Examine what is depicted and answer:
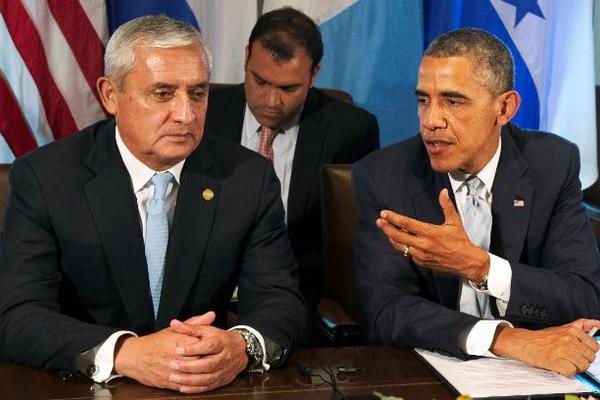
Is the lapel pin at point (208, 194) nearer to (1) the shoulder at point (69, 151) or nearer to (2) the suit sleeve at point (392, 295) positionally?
(1) the shoulder at point (69, 151)

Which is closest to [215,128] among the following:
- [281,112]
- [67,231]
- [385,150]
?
[281,112]

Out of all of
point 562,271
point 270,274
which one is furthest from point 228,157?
point 562,271

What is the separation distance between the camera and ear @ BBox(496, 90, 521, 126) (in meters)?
3.24

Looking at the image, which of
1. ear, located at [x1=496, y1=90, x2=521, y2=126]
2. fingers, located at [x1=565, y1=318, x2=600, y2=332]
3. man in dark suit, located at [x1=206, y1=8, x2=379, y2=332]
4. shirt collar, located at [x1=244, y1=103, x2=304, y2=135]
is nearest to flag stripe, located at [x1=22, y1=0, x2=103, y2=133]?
man in dark suit, located at [x1=206, y1=8, x2=379, y2=332]

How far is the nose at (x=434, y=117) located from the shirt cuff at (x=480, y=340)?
701mm

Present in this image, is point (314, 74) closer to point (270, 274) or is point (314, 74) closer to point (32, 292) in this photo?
Result: point (270, 274)

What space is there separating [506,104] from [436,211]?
1.41 feet

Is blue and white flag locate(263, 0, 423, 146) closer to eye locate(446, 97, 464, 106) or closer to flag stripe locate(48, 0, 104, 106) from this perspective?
flag stripe locate(48, 0, 104, 106)

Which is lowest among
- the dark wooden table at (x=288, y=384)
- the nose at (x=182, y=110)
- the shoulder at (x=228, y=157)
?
the dark wooden table at (x=288, y=384)

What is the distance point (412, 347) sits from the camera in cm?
283

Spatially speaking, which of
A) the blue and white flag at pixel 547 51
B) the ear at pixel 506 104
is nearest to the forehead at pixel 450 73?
the ear at pixel 506 104

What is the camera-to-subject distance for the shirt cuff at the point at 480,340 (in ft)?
9.01

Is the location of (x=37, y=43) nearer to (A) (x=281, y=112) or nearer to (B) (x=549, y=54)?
(A) (x=281, y=112)

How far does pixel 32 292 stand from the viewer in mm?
2801
